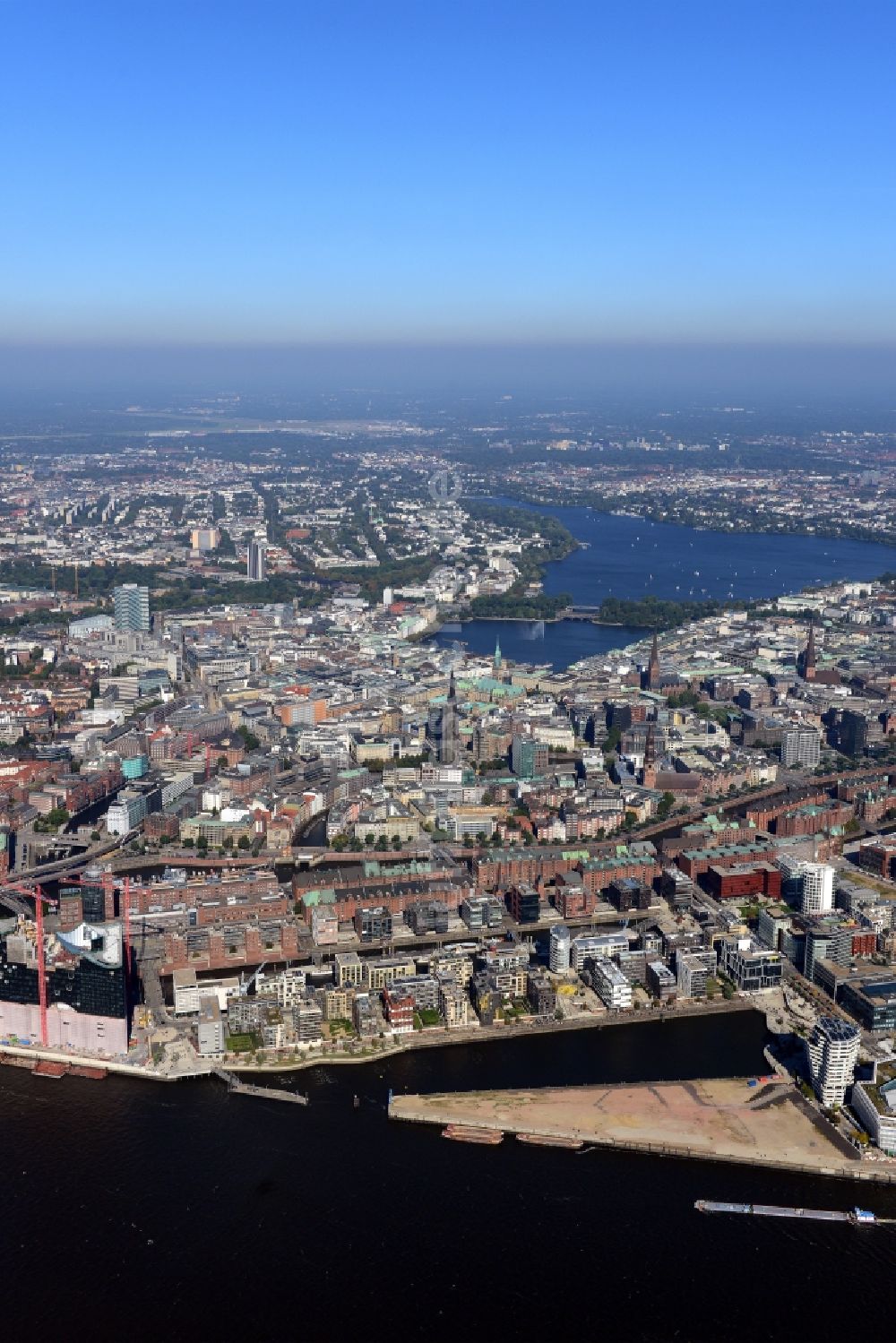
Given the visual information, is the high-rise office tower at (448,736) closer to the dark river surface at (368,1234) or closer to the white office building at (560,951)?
the white office building at (560,951)

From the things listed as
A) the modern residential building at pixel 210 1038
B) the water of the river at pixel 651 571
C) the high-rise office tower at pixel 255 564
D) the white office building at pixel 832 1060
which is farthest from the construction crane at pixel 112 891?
the high-rise office tower at pixel 255 564

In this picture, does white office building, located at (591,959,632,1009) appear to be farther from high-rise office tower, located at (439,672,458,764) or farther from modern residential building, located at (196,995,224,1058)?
high-rise office tower, located at (439,672,458,764)

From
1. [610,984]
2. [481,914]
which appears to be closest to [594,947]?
[610,984]

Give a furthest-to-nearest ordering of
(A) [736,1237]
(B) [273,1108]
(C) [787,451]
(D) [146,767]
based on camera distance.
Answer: (C) [787,451] → (D) [146,767] → (B) [273,1108] → (A) [736,1237]

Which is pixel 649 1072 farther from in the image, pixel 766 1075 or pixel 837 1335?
pixel 837 1335

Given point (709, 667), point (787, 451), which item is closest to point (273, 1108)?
point (709, 667)
